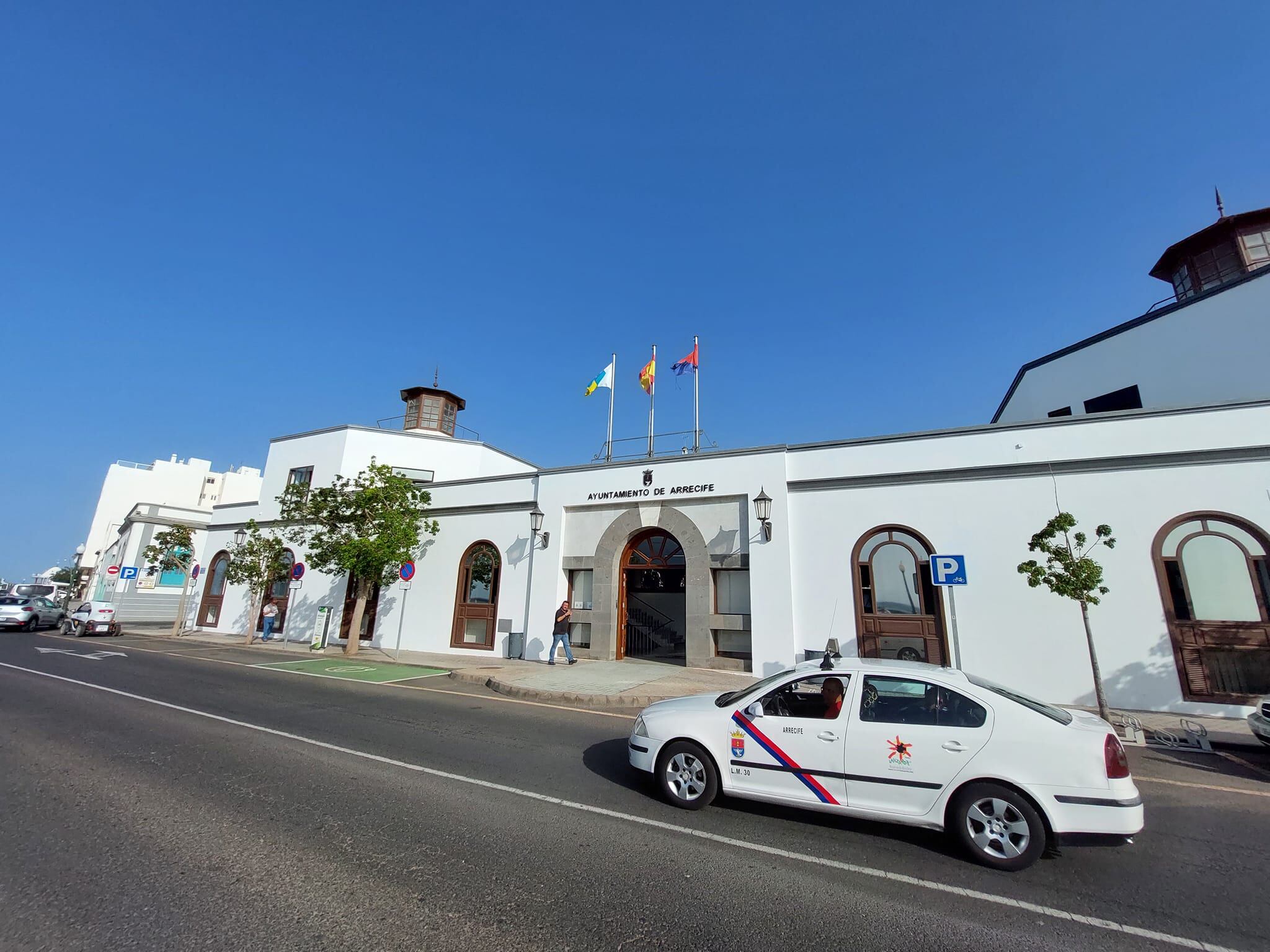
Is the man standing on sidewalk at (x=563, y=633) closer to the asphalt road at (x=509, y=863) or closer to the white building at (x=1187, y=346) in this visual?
the asphalt road at (x=509, y=863)

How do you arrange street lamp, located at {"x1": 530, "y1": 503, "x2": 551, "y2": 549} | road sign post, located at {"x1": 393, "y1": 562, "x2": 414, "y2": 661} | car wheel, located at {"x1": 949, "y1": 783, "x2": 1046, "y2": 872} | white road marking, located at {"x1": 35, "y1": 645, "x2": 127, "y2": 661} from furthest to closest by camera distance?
street lamp, located at {"x1": 530, "y1": 503, "x2": 551, "y2": 549} < road sign post, located at {"x1": 393, "y1": 562, "x2": 414, "y2": 661} < white road marking, located at {"x1": 35, "y1": 645, "x2": 127, "y2": 661} < car wheel, located at {"x1": 949, "y1": 783, "x2": 1046, "y2": 872}

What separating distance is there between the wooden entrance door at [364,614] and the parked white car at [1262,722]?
24457mm

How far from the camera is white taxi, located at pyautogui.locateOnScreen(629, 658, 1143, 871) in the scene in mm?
4395

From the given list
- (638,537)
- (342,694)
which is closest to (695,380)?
(638,537)

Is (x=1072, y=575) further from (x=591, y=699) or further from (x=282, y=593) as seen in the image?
(x=282, y=593)

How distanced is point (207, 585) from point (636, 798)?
32084 mm

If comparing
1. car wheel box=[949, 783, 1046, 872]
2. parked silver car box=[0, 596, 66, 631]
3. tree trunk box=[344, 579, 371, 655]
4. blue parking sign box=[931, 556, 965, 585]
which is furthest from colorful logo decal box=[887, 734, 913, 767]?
parked silver car box=[0, 596, 66, 631]

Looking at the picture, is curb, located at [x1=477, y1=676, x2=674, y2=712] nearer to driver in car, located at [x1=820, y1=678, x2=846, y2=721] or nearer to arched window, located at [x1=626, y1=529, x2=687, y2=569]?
driver in car, located at [x1=820, y1=678, x2=846, y2=721]

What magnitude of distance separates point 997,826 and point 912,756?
77 cm

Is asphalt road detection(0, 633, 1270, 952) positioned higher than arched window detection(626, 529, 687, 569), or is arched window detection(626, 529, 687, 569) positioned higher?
arched window detection(626, 529, 687, 569)

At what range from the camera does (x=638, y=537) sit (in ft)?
58.4

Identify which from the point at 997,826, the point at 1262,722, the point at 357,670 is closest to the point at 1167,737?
the point at 1262,722

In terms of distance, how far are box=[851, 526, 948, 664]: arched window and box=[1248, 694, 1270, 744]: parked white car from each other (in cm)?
522

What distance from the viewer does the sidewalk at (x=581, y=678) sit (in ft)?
37.2
